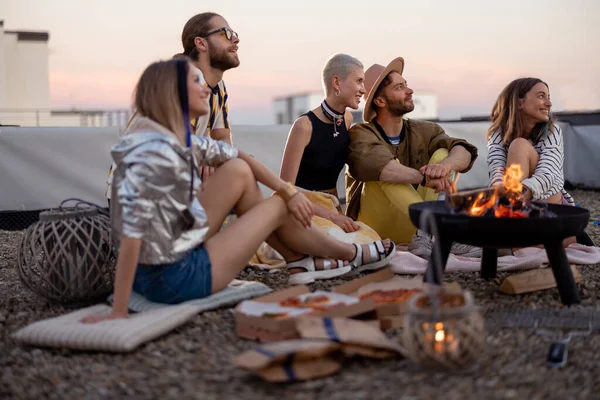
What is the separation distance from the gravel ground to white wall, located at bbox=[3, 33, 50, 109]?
18946 mm

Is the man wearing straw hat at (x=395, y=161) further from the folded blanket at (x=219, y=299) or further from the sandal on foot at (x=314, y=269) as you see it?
the folded blanket at (x=219, y=299)

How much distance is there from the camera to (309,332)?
2336mm

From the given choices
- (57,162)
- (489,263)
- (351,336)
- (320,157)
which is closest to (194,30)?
(320,157)

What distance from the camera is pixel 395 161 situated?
14.2 ft

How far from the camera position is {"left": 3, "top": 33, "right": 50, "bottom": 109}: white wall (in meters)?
20.2

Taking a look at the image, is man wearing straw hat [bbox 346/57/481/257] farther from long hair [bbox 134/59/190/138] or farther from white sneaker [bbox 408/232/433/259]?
long hair [bbox 134/59/190/138]

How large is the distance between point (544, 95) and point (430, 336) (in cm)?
259

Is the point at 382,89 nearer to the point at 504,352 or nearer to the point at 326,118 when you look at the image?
Result: the point at 326,118

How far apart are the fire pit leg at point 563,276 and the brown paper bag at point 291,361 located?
124 cm

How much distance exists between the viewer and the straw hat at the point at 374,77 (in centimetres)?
448

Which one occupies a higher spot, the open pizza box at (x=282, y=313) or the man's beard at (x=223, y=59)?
the man's beard at (x=223, y=59)

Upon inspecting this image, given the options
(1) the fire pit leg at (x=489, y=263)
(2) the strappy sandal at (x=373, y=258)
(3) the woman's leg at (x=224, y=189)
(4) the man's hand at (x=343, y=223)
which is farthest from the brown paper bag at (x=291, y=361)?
(4) the man's hand at (x=343, y=223)

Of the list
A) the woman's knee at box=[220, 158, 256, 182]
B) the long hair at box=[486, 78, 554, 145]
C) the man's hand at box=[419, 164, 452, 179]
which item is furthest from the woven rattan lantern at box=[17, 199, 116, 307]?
the long hair at box=[486, 78, 554, 145]


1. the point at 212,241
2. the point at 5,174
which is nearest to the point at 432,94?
the point at 5,174
